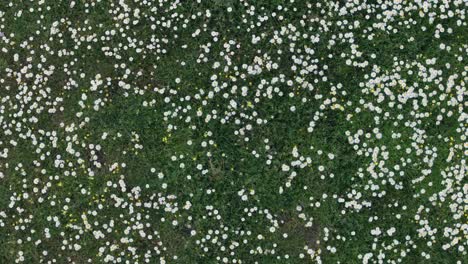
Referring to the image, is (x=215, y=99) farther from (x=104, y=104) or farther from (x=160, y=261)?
(x=160, y=261)

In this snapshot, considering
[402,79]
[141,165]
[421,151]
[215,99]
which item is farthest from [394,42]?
[141,165]

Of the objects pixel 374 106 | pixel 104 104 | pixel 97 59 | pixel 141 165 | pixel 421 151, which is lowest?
pixel 421 151

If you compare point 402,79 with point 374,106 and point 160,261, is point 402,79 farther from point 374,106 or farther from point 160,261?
point 160,261

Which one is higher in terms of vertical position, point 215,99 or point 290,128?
point 215,99

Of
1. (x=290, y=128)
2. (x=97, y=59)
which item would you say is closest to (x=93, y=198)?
(x=97, y=59)

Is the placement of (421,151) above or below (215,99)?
below

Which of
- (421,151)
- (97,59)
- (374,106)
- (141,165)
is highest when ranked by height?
(97,59)
